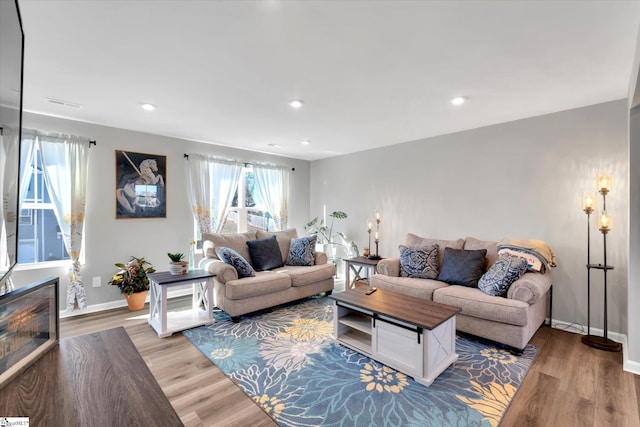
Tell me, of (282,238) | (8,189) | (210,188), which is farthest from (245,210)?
(8,189)

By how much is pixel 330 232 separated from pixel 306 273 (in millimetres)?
1914

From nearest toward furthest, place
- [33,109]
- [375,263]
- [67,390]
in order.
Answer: [67,390]
[33,109]
[375,263]

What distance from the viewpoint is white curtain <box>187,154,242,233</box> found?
4.55m

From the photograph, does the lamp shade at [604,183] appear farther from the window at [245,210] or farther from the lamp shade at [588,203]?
the window at [245,210]

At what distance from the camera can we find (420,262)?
144 inches

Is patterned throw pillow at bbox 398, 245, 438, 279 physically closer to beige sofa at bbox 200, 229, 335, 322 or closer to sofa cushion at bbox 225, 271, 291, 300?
beige sofa at bbox 200, 229, 335, 322

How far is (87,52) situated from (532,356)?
4307mm

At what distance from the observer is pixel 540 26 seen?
1.74 metres

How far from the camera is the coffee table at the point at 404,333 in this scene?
2.22m

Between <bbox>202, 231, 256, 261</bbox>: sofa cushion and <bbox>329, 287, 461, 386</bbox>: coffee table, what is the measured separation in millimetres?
1842

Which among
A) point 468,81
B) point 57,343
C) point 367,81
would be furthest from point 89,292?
point 468,81

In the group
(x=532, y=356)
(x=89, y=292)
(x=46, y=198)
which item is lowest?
(x=532, y=356)

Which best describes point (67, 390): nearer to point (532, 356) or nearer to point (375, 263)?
point (532, 356)

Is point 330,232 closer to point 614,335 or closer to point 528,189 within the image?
point 528,189
